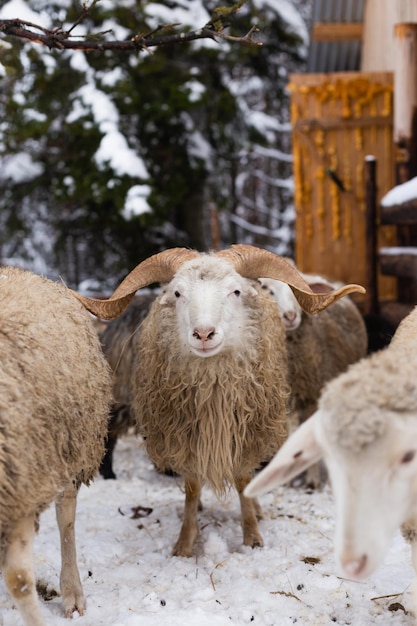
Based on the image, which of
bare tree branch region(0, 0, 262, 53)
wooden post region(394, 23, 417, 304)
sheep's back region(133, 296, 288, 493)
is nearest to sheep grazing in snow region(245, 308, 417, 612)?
sheep's back region(133, 296, 288, 493)

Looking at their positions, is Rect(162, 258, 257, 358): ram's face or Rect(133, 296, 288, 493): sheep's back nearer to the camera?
Rect(162, 258, 257, 358): ram's face

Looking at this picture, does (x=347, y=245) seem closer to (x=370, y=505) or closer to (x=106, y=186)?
(x=106, y=186)

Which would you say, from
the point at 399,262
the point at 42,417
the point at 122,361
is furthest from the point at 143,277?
the point at 399,262

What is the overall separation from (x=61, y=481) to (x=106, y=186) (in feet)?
18.8

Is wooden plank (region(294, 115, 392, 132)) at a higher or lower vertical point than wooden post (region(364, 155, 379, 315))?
higher

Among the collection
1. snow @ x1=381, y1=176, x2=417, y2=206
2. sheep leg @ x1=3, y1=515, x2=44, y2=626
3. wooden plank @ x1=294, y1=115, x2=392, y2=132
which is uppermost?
wooden plank @ x1=294, y1=115, x2=392, y2=132

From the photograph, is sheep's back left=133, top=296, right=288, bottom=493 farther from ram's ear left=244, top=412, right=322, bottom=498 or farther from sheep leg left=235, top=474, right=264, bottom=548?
ram's ear left=244, top=412, right=322, bottom=498

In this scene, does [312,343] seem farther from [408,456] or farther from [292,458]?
[408,456]

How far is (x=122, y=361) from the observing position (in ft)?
17.5

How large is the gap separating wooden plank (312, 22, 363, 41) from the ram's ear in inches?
361

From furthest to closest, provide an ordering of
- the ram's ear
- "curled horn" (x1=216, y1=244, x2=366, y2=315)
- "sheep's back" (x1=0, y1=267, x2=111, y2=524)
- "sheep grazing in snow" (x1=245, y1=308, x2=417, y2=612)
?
"curled horn" (x1=216, y1=244, x2=366, y2=315), "sheep's back" (x1=0, y1=267, x2=111, y2=524), the ram's ear, "sheep grazing in snow" (x1=245, y1=308, x2=417, y2=612)

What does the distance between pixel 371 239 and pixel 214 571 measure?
197 inches

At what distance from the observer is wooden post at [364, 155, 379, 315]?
769cm

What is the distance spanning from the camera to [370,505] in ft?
7.36
